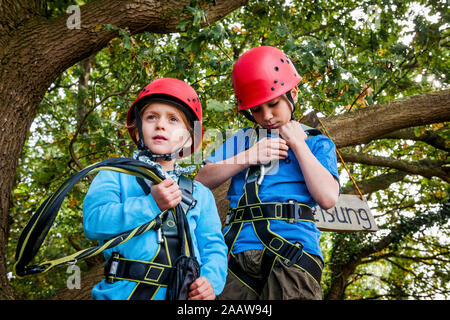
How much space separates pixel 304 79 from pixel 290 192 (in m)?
1.89

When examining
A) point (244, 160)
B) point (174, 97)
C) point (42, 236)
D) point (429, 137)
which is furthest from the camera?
point (429, 137)

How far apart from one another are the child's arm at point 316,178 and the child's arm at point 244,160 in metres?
0.09

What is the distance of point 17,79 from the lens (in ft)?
10.3

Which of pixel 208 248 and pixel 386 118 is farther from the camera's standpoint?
pixel 386 118

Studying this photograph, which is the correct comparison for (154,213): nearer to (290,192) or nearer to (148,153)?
(148,153)

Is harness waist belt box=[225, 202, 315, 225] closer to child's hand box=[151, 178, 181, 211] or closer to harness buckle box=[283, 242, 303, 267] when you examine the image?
harness buckle box=[283, 242, 303, 267]

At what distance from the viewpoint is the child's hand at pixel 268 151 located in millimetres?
2086

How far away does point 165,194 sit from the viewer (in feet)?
5.24

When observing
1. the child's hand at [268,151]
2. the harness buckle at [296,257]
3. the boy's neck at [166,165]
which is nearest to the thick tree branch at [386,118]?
the child's hand at [268,151]

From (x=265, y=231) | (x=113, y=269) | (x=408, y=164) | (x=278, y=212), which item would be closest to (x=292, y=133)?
(x=278, y=212)

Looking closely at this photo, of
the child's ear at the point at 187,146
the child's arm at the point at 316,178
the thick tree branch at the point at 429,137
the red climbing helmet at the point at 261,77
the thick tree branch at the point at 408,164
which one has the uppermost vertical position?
the thick tree branch at the point at 429,137

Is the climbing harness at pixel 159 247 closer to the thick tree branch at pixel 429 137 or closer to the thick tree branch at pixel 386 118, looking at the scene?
the thick tree branch at pixel 386 118
